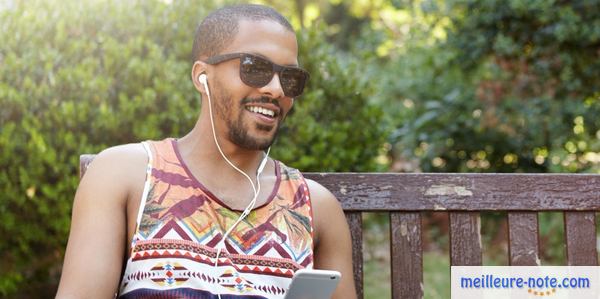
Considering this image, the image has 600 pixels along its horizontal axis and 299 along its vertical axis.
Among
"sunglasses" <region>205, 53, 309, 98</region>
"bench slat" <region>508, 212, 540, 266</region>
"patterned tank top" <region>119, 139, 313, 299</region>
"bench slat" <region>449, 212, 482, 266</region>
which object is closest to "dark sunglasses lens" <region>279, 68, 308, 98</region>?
"sunglasses" <region>205, 53, 309, 98</region>

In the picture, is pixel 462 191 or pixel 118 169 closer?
pixel 118 169

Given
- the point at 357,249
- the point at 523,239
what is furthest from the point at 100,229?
the point at 523,239

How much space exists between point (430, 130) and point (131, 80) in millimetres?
3919

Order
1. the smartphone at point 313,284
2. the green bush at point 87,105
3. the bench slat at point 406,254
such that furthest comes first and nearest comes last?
the green bush at point 87,105, the bench slat at point 406,254, the smartphone at point 313,284

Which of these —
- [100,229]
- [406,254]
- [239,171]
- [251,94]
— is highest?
[251,94]

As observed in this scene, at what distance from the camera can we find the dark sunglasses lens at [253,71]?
265cm

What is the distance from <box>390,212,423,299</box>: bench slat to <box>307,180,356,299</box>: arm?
0.83ft

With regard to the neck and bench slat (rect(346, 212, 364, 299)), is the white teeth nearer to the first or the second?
the neck

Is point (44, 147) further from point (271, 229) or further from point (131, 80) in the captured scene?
point (271, 229)

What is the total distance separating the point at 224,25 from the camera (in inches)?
108

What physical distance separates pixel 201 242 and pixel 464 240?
1072 millimetres

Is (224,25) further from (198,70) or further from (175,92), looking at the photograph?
(175,92)

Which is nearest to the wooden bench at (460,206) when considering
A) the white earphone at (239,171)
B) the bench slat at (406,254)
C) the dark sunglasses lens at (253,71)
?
the bench slat at (406,254)

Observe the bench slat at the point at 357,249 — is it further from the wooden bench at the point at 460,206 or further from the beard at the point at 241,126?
the beard at the point at 241,126
